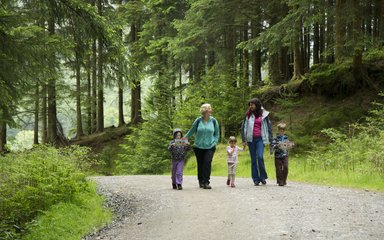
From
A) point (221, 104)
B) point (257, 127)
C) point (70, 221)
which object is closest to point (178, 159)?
point (257, 127)

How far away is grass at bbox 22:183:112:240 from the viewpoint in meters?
6.37

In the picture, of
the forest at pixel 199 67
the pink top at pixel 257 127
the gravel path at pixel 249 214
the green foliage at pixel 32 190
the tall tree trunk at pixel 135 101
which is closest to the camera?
the gravel path at pixel 249 214

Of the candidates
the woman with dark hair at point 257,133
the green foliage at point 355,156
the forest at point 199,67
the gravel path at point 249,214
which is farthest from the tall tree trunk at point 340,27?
the gravel path at point 249,214

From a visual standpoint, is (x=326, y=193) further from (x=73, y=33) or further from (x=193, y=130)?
(x=73, y=33)

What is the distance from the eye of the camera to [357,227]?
5551mm

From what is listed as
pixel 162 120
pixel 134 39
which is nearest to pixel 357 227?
pixel 162 120

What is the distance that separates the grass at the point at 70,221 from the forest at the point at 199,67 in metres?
0.42

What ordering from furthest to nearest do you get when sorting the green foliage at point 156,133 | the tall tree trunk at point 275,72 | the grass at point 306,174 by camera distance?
1. the tall tree trunk at point 275,72
2. the green foliage at point 156,133
3. the grass at point 306,174

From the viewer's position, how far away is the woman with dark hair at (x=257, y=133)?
1016 cm

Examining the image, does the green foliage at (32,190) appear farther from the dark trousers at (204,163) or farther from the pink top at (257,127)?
the pink top at (257,127)

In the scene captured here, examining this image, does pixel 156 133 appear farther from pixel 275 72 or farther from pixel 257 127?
pixel 257 127

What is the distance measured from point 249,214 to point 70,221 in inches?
115

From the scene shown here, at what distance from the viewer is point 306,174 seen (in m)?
12.8

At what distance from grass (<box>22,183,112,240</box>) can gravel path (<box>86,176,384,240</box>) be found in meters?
0.28
